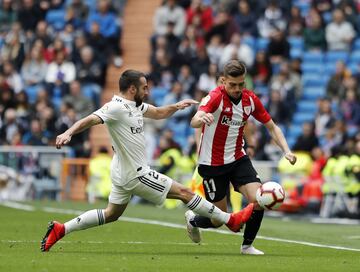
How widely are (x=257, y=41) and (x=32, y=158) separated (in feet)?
20.6

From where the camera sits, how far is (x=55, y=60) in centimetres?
3206

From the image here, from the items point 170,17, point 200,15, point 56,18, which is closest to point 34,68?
point 56,18

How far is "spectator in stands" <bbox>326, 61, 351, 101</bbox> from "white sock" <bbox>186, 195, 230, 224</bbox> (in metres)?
13.4

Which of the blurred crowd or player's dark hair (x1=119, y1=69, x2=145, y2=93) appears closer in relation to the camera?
player's dark hair (x1=119, y1=69, x2=145, y2=93)

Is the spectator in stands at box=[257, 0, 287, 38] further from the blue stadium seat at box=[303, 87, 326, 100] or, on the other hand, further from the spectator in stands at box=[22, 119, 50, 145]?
the spectator in stands at box=[22, 119, 50, 145]

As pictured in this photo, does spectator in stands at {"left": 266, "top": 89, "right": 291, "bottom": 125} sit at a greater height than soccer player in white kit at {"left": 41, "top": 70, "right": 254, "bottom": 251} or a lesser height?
lesser

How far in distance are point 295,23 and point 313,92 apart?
1.81 metres

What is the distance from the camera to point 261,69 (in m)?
28.2

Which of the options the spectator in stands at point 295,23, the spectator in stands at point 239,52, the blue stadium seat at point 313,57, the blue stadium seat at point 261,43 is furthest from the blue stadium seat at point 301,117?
the blue stadium seat at point 261,43

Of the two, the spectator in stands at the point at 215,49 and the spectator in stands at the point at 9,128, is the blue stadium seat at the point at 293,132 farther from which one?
the spectator in stands at the point at 9,128

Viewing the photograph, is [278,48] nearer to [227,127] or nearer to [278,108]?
[278,108]

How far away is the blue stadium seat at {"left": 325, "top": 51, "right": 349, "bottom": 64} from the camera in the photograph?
92.5 ft

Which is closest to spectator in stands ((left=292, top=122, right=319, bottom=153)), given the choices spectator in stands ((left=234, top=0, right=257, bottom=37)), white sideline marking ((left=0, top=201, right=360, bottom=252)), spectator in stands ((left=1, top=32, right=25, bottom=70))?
spectator in stands ((left=234, top=0, right=257, bottom=37))

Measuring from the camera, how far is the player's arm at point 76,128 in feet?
40.5
